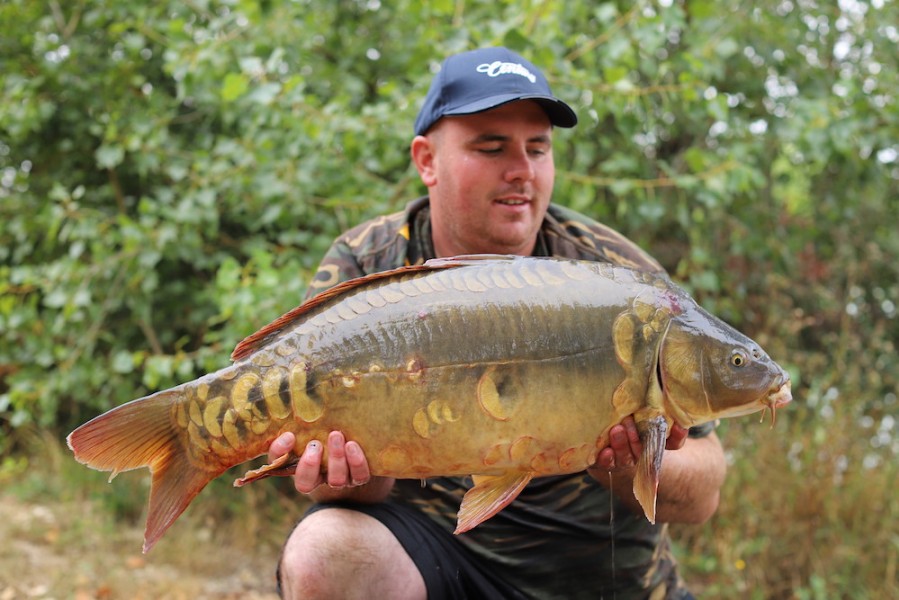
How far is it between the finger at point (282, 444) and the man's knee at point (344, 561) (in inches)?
12.4

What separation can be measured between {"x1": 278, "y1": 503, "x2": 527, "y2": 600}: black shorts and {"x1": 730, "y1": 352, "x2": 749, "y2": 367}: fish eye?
29.0 inches

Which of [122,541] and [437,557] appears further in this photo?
[122,541]

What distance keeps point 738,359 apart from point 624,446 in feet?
0.70

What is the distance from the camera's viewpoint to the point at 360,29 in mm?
3508

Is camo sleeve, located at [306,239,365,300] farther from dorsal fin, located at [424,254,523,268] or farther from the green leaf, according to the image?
the green leaf

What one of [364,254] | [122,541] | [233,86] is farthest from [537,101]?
Answer: [122,541]

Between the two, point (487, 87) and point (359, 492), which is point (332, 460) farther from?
point (487, 87)

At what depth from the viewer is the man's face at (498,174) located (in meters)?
1.80

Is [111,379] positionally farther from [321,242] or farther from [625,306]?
[625,306]

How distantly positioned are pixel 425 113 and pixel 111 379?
1929 mm

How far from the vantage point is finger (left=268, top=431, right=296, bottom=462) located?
1.37 meters

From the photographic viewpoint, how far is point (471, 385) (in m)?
1.33

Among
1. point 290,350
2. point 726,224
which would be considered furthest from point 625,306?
point 726,224

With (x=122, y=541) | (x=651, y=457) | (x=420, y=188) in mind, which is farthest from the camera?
(x=122, y=541)
